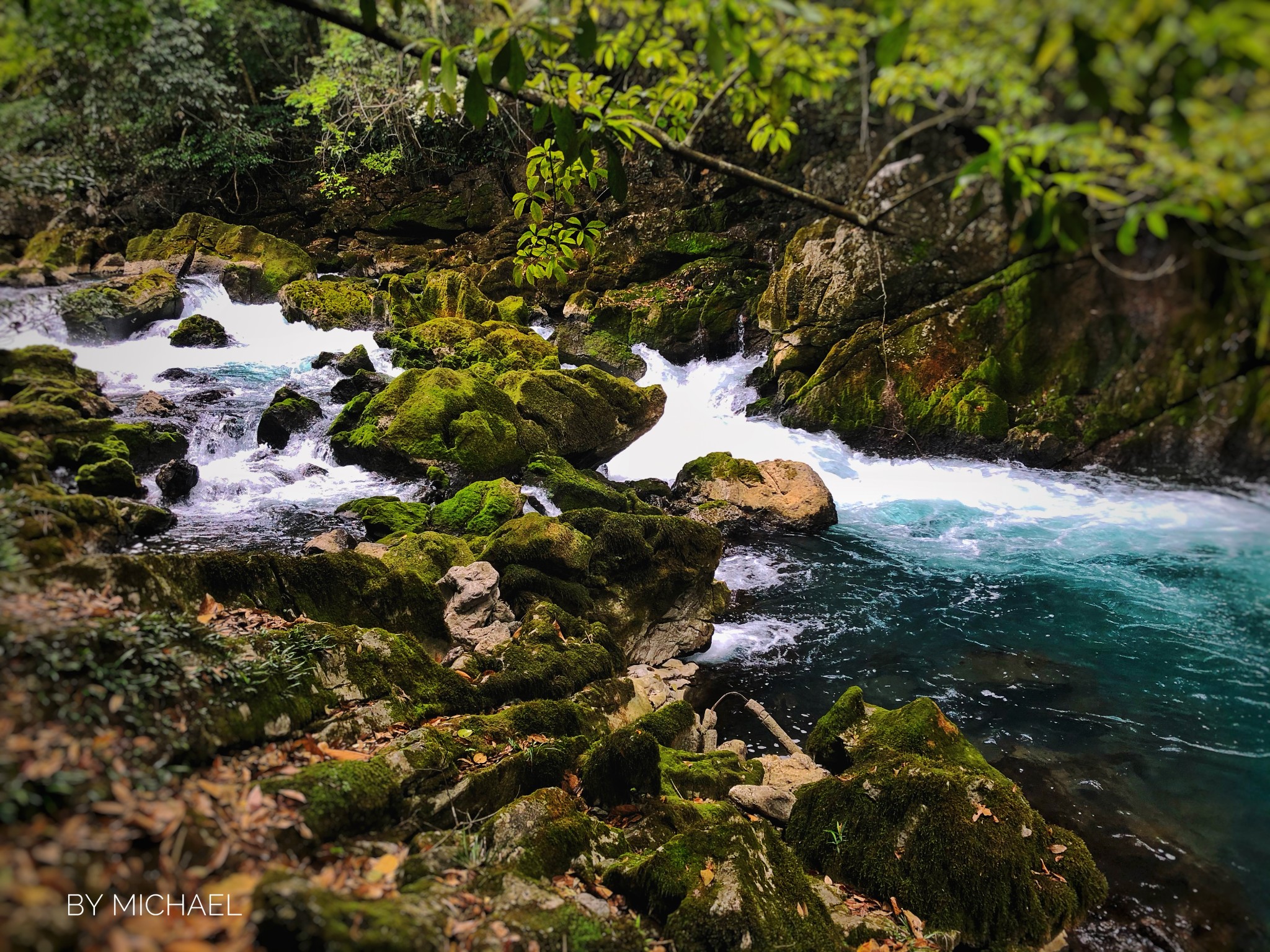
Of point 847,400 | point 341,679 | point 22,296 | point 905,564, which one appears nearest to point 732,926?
point 341,679

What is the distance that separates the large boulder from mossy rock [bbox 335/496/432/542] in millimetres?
Answer: 5093

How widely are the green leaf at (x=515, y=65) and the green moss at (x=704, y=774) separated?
4.52m

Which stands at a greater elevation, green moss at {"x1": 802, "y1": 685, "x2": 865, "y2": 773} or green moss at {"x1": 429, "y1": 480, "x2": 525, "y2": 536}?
green moss at {"x1": 429, "y1": 480, "x2": 525, "y2": 536}

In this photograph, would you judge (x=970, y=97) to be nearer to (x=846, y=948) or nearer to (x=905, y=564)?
(x=846, y=948)

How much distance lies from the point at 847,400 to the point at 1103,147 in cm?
1033

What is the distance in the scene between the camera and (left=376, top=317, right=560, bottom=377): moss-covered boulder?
13.6m

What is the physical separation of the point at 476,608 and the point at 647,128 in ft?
18.1

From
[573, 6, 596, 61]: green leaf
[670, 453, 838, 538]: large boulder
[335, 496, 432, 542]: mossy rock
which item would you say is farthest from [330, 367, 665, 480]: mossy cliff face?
[573, 6, 596, 61]: green leaf

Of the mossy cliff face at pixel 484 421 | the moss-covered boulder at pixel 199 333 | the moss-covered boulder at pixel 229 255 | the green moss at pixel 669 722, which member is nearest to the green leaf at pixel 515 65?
the moss-covered boulder at pixel 229 255

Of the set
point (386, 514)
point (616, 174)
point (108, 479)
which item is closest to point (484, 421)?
point (386, 514)

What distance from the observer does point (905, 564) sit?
10.1 meters

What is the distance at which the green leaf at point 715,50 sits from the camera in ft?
5.94

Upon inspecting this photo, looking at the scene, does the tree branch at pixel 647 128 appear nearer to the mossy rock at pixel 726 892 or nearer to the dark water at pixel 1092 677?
the dark water at pixel 1092 677

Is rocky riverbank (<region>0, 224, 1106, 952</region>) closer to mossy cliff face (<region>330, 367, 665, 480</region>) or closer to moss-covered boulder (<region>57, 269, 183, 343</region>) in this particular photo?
moss-covered boulder (<region>57, 269, 183, 343</region>)
